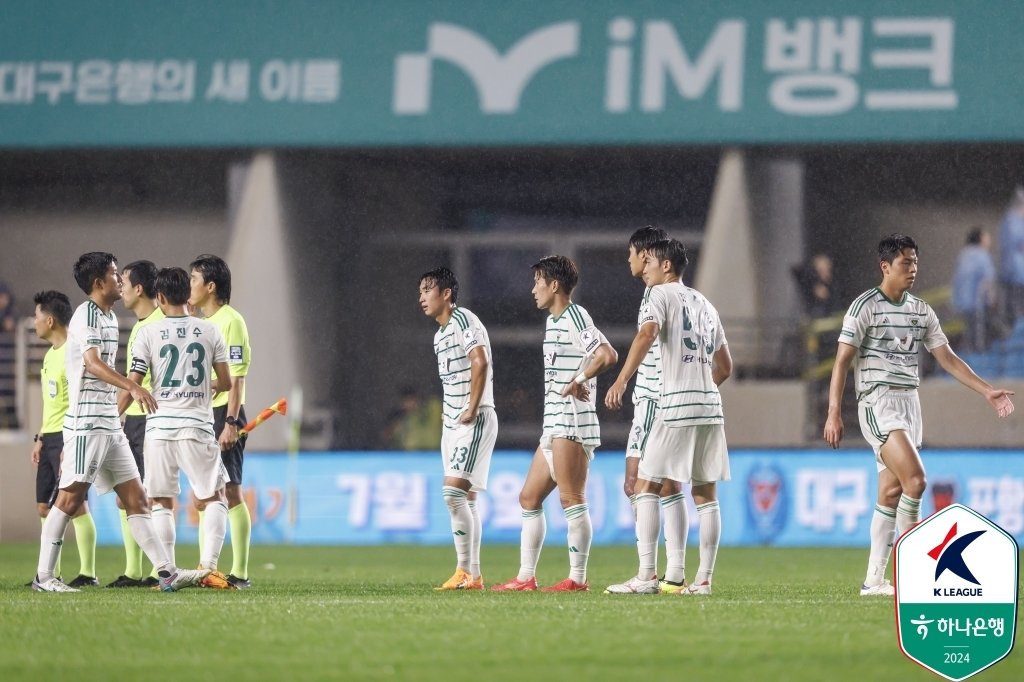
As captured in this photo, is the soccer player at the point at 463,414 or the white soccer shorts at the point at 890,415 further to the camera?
the soccer player at the point at 463,414

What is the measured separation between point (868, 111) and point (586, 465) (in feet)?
38.2

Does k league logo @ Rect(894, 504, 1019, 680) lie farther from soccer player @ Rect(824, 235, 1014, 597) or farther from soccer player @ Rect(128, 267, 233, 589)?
soccer player @ Rect(128, 267, 233, 589)

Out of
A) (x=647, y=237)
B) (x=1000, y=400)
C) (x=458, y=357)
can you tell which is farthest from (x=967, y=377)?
(x=458, y=357)

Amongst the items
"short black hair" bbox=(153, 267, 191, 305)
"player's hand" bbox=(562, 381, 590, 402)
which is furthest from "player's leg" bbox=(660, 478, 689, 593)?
"short black hair" bbox=(153, 267, 191, 305)

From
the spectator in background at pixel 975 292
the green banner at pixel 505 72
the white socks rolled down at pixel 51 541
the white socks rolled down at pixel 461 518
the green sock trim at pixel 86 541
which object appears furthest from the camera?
the green banner at pixel 505 72

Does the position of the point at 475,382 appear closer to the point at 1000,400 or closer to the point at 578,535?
the point at 578,535

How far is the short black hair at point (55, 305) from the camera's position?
10578mm

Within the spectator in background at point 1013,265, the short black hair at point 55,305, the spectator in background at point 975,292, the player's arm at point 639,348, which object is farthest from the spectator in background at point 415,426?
the player's arm at point 639,348

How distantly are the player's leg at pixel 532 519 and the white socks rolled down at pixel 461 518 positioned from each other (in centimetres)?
31

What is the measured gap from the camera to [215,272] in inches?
400

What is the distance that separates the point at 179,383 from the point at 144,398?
0.57m

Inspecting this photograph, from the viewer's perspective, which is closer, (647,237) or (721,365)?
(647,237)

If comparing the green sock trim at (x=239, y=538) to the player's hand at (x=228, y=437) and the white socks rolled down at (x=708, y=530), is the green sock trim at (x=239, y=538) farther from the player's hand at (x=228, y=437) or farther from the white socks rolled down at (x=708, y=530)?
the white socks rolled down at (x=708, y=530)

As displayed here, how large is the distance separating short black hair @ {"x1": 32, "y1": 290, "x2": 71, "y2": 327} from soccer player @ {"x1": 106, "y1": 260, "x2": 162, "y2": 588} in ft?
1.32
